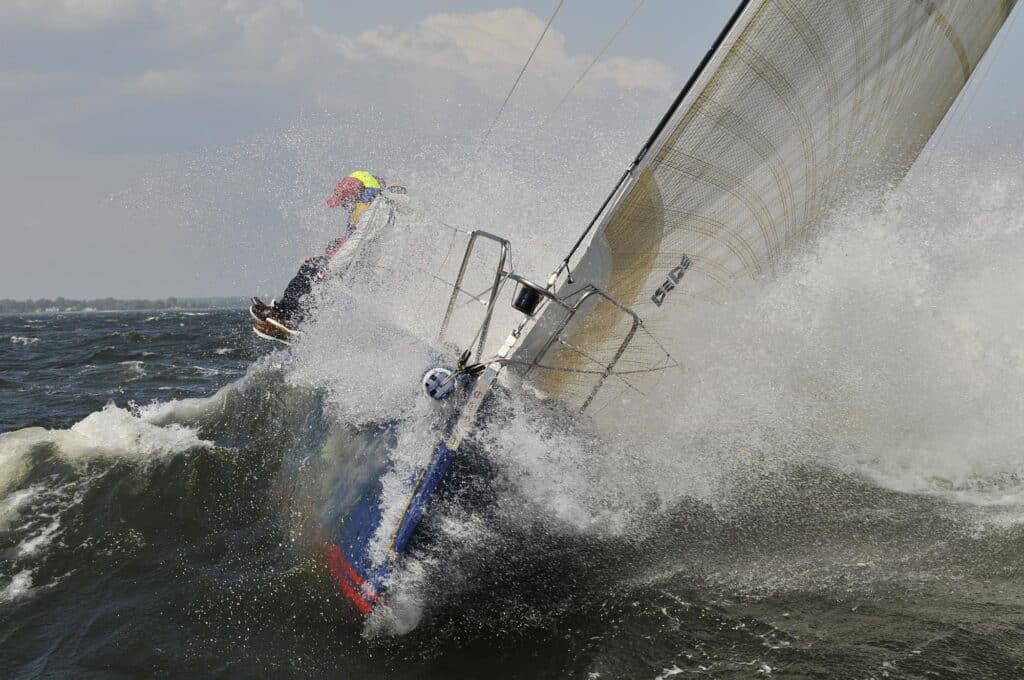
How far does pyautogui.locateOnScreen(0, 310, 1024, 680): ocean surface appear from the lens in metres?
3.25

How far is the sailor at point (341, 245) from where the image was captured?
24.9 ft

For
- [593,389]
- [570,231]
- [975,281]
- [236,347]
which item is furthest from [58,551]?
[236,347]

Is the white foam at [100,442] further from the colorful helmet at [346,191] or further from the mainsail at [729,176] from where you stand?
the mainsail at [729,176]

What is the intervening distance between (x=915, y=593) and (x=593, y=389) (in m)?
1.97

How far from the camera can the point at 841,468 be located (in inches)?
217

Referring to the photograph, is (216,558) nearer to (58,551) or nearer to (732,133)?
(58,551)

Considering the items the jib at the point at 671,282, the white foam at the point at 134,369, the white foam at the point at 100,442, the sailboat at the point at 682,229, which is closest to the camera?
the sailboat at the point at 682,229

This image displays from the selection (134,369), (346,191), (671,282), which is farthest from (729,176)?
(134,369)

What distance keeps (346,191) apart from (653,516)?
532 centimetres

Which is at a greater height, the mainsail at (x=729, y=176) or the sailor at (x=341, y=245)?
the mainsail at (x=729, y=176)

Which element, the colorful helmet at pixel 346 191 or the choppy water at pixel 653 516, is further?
the colorful helmet at pixel 346 191

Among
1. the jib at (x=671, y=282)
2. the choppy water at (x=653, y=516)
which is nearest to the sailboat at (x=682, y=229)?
the jib at (x=671, y=282)

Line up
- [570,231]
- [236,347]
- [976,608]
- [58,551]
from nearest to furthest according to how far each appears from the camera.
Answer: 1. [976,608]
2. [58,551]
3. [570,231]
4. [236,347]

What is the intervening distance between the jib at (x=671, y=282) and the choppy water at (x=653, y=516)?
0.43 metres
